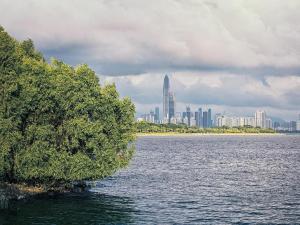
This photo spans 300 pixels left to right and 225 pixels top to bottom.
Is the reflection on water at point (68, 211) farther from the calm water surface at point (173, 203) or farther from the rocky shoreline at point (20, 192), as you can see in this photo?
the rocky shoreline at point (20, 192)

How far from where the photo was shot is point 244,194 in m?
79.4

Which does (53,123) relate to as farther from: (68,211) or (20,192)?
(68,211)

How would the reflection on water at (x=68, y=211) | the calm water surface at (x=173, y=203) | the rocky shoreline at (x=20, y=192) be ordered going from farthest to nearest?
the rocky shoreline at (x=20, y=192) → the calm water surface at (x=173, y=203) → the reflection on water at (x=68, y=211)

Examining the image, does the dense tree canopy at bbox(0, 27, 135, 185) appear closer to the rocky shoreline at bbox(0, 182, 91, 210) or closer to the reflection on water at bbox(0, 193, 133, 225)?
the rocky shoreline at bbox(0, 182, 91, 210)

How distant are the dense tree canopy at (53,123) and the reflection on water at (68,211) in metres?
3.55

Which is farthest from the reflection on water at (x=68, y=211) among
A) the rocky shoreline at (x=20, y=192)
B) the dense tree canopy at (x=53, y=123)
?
the dense tree canopy at (x=53, y=123)

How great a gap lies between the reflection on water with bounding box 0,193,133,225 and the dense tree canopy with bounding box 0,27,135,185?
11.6ft

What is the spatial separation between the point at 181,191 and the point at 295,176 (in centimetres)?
3910

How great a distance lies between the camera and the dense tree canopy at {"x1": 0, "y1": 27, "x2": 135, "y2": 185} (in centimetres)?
6181

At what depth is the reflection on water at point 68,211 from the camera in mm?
55281

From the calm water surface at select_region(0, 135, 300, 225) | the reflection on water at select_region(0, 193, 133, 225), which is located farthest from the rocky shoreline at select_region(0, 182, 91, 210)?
the calm water surface at select_region(0, 135, 300, 225)

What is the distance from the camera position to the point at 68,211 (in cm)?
5981

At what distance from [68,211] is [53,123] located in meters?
13.9

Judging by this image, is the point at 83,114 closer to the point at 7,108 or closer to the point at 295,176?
the point at 7,108
